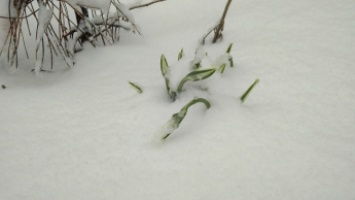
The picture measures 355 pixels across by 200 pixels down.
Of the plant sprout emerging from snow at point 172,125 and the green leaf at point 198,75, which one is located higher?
the green leaf at point 198,75

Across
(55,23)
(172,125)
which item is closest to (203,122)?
(172,125)

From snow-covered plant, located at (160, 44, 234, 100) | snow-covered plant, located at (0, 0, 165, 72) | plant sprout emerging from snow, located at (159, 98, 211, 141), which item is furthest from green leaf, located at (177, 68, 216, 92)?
snow-covered plant, located at (0, 0, 165, 72)

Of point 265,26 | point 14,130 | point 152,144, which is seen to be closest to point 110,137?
point 152,144

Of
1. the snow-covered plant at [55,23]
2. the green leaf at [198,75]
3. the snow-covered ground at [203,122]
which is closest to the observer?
the snow-covered ground at [203,122]

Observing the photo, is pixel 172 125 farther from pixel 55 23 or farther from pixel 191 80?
pixel 55 23

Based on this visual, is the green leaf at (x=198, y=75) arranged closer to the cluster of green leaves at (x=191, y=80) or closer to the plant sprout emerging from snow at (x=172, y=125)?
the cluster of green leaves at (x=191, y=80)

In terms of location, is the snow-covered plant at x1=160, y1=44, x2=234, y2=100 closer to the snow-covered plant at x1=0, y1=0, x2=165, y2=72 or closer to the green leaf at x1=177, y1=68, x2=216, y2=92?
the green leaf at x1=177, y1=68, x2=216, y2=92

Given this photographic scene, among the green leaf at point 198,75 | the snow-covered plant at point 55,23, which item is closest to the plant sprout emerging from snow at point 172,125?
the green leaf at point 198,75

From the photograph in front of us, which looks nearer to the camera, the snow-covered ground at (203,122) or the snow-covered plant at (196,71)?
the snow-covered ground at (203,122)

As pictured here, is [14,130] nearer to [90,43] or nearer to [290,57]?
[90,43]
